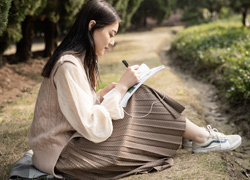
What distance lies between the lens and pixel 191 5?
931 inches

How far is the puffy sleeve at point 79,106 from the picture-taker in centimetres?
214

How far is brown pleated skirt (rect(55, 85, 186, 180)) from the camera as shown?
2.31 meters

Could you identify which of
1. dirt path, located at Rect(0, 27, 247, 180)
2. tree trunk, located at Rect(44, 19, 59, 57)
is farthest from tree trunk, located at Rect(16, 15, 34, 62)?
tree trunk, located at Rect(44, 19, 59, 57)

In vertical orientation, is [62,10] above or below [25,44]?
above

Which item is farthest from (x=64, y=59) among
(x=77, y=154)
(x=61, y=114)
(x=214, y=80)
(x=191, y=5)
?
(x=191, y=5)

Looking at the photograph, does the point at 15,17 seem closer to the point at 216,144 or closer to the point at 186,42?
the point at 216,144

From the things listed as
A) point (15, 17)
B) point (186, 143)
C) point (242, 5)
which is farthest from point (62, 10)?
point (242, 5)

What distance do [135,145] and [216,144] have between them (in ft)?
2.45

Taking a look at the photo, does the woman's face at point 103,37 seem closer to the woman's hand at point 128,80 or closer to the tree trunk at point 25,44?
the woman's hand at point 128,80

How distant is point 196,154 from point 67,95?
1251 millimetres

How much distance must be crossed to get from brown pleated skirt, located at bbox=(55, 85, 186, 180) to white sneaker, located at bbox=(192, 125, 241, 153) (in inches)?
11.2

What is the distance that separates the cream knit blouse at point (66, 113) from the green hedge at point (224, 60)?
8.53 ft

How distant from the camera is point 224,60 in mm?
6230

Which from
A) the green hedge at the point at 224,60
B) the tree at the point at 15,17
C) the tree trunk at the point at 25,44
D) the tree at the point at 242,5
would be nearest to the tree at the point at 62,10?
the tree trunk at the point at 25,44
